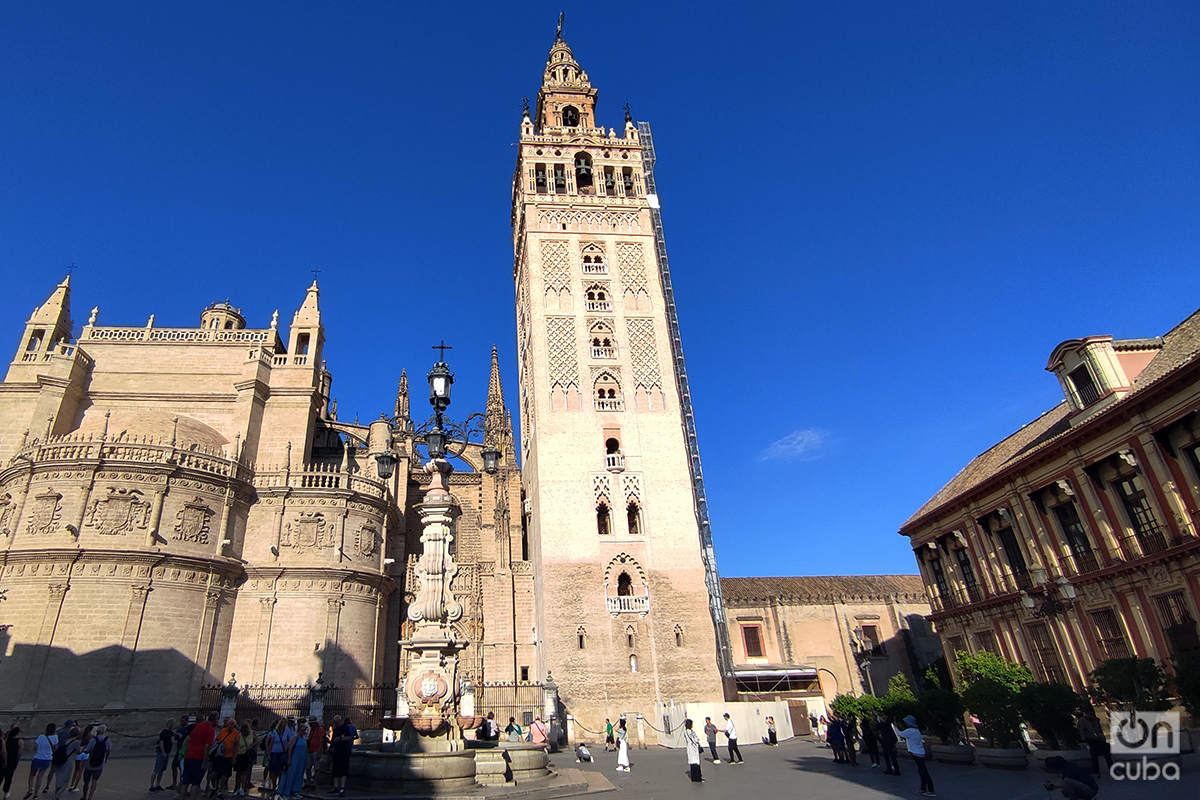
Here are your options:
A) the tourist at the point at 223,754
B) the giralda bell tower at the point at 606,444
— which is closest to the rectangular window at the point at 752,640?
the giralda bell tower at the point at 606,444

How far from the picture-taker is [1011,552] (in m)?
23.5

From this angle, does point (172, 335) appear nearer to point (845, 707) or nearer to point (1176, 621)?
point (845, 707)

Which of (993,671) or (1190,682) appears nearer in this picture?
(1190,682)

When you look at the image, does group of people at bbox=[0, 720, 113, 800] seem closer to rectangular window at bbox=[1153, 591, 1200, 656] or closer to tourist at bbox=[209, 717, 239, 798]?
tourist at bbox=[209, 717, 239, 798]

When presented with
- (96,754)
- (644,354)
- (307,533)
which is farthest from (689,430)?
(96,754)

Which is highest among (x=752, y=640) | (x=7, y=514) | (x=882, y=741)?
(x=7, y=514)

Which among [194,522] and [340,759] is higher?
[194,522]

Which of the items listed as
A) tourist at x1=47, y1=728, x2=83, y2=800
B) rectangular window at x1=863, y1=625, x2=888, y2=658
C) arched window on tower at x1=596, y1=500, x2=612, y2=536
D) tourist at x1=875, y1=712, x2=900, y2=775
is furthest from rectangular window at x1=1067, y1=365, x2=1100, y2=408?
tourist at x1=47, y1=728, x2=83, y2=800

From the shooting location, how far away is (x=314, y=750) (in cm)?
1334

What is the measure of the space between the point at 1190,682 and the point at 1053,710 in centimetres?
242

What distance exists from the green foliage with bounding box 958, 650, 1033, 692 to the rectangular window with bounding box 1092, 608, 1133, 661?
2.33 metres

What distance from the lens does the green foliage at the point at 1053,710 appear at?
13.3 meters

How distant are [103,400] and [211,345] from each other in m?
4.86

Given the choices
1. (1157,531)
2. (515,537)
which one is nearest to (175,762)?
(515,537)
